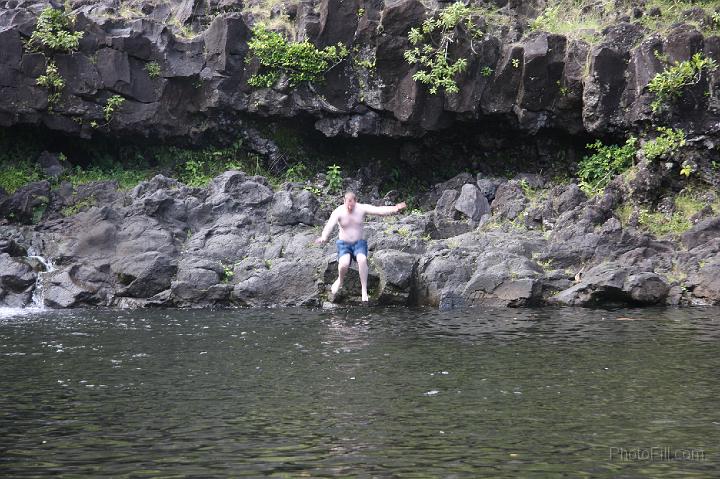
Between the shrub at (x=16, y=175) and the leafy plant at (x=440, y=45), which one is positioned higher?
the leafy plant at (x=440, y=45)

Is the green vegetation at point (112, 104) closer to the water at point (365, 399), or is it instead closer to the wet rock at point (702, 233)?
the water at point (365, 399)

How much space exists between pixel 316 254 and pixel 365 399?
10508 millimetres

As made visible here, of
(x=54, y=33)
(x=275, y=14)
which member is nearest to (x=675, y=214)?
(x=275, y=14)

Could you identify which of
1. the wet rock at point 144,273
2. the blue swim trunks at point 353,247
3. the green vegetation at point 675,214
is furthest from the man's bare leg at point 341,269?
the green vegetation at point 675,214

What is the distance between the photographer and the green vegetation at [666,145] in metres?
22.2

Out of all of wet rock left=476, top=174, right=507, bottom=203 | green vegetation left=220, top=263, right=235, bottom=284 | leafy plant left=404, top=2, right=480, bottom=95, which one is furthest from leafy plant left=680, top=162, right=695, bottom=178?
green vegetation left=220, top=263, right=235, bottom=284

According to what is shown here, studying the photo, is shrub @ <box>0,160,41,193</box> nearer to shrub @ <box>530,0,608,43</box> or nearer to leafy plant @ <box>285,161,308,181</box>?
leafy plant @ <box>285,161,308,181</box>

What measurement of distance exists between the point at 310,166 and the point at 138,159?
537 centimetres

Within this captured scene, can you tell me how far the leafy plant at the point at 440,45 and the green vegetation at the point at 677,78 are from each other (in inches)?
211

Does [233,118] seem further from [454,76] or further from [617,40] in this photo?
[617,40]

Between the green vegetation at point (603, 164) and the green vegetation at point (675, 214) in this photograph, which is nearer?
the green vegetation at point (675, 214)

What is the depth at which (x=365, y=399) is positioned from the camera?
9172 mm

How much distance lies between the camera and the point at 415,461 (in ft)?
22.9

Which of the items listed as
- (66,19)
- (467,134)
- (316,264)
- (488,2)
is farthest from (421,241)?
(66,19)
